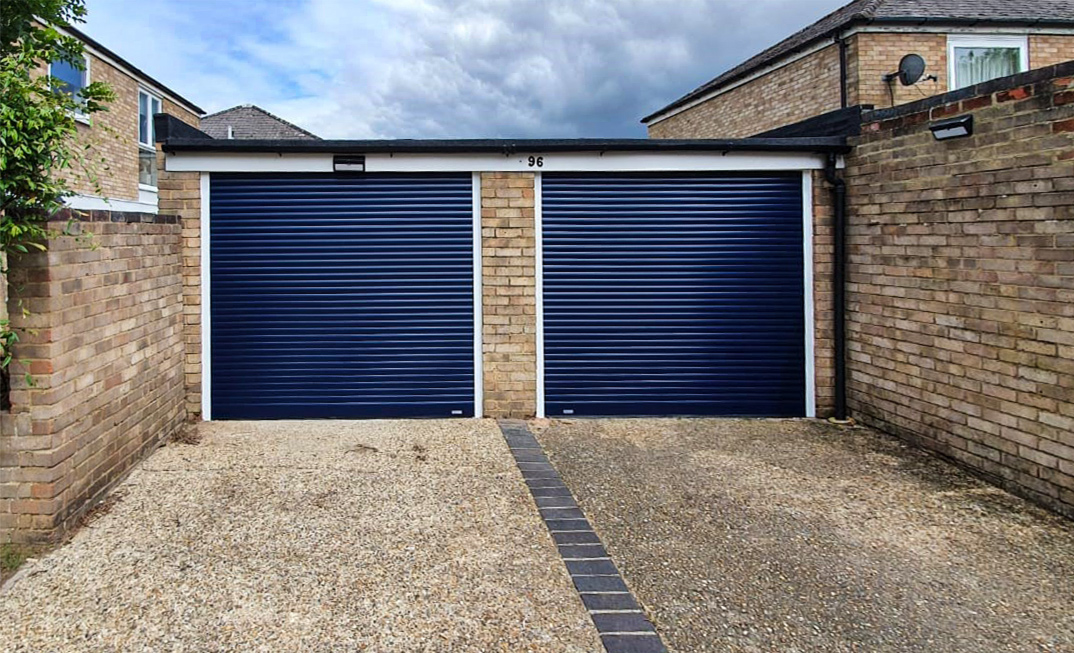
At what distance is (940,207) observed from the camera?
19.8 feet

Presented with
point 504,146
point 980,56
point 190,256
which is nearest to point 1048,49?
point 980,56

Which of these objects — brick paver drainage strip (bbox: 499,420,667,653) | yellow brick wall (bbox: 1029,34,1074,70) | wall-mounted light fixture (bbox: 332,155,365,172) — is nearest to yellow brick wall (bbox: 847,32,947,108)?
yellow brick wall (bbox: 1029,34,1074,70)

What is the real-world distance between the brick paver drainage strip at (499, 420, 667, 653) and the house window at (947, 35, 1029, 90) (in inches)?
470

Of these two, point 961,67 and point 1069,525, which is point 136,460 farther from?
point 961,67

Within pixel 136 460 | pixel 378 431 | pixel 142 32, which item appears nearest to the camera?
pixel 136 460

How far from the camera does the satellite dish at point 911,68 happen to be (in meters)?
12.1

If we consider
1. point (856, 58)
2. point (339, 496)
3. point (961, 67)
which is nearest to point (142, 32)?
point (339, 496)

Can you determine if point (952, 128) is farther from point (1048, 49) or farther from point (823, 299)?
point (1048, 49)

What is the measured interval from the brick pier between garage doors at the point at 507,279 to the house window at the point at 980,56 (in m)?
8.00

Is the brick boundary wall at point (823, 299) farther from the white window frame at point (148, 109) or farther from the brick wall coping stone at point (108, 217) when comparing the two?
the white window frame at point (148, 109)

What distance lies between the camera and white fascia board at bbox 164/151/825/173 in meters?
7.13

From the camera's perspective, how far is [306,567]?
12.8 feet

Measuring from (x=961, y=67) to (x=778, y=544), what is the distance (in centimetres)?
1247

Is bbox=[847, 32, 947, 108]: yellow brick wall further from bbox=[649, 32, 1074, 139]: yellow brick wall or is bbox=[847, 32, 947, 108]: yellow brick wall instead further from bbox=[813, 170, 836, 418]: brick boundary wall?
bbox=[813, 170, 836, 418]: brick boundary wall
